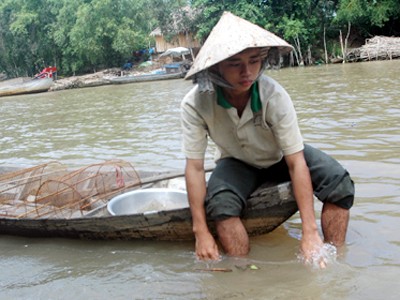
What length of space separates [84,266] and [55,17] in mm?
33185

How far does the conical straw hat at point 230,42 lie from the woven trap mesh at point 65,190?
5.45ft

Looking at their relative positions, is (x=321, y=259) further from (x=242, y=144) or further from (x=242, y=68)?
(x=242, y=68)

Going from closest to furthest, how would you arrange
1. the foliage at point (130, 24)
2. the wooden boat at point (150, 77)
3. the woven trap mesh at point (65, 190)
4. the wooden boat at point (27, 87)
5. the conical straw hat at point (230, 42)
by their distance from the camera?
the conical straw hat at point (230, 42)
the woven trap mesh at point (65, 190)
the foliage at point (130, 24)
the wooden boat at point (150, 77)
the wooden boat at point (27, 87)

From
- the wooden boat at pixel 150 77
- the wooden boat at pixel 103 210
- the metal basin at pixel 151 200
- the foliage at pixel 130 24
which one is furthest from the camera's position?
the wooden boat at pixel 150 77

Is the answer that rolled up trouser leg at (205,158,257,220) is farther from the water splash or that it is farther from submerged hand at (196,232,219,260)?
the water splash

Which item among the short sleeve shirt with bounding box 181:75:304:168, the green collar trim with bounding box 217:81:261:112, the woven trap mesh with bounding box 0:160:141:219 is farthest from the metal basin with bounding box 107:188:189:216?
the green collar trim with bounding box 217:81:261:112

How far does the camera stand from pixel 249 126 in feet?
8.45

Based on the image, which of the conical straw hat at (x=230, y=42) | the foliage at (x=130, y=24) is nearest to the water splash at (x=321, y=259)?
the conical straw hat at (x=230, y=42)

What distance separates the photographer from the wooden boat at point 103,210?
2.77 m

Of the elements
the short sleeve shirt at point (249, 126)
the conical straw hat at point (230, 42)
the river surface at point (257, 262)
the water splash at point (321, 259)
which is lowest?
the river surface at point (257, 262)

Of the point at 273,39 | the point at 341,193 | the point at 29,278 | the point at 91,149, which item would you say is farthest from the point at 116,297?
the point at 91,149

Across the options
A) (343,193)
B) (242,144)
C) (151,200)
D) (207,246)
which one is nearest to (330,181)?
(343,193)

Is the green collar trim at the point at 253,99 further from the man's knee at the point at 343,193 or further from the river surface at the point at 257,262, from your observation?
the river surface at the point at 257,262

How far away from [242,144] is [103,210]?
4.33ft
